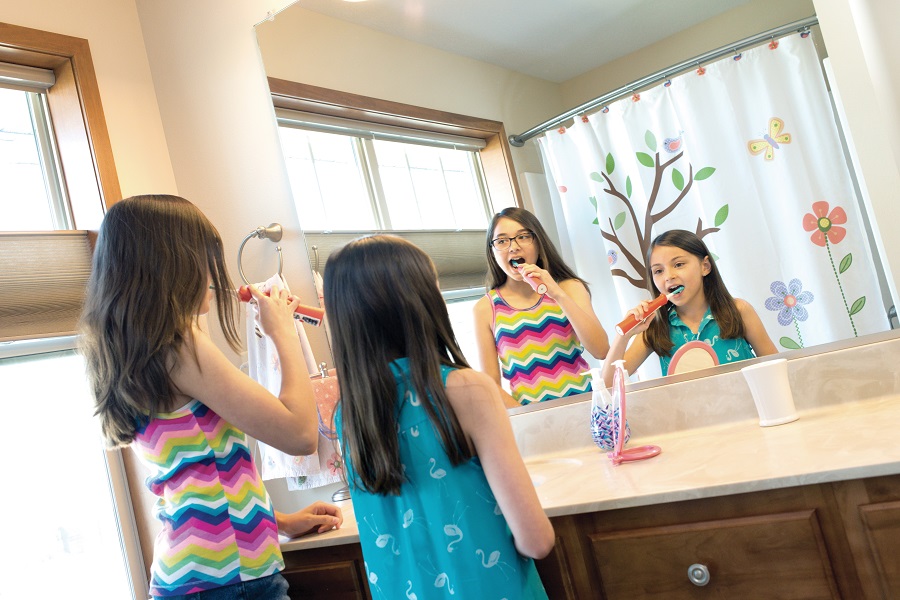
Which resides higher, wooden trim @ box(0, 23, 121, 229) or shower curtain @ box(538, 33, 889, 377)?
wooden trim @ box(0, 23, 121, 229)

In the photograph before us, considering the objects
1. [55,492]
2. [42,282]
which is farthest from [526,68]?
[55,492]

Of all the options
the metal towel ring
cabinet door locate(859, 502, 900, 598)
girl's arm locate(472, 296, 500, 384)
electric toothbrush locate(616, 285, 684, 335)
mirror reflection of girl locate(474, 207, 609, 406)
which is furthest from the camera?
the metal towel ring

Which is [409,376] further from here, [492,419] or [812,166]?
[812,166]

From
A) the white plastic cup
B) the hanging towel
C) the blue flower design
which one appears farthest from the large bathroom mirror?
the hanging towel

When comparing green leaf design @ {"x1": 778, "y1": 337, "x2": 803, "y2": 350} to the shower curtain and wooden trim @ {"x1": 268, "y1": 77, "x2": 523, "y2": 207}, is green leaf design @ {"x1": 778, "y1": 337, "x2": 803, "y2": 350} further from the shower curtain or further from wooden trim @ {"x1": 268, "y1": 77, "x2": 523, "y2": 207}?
wooden trim @ {"x1": 268, "y1": 77, "x2": 523, "y2": 207}

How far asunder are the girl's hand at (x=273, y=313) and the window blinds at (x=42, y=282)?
0.76 metres

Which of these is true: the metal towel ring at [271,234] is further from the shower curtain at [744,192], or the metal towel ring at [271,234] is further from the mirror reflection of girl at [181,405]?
the shower curtain at [744,192]

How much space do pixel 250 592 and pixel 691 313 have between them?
99cm

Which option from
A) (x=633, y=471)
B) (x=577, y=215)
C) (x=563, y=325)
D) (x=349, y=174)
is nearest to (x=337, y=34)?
(x=349, y=174)

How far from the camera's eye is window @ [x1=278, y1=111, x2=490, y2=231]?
1.93 metres

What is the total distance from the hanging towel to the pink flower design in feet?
3.89

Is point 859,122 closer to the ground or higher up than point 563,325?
higher up

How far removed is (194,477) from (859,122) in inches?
52.6

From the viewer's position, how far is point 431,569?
3.87 feet
